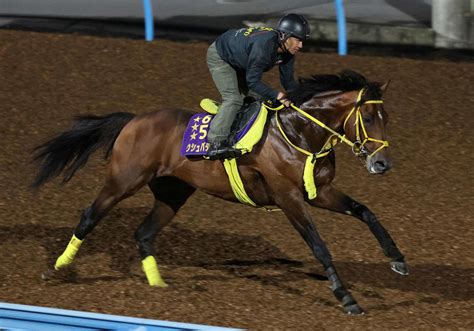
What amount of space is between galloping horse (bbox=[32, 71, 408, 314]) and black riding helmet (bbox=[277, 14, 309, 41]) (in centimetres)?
48

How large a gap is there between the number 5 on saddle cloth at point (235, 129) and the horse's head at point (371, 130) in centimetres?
76

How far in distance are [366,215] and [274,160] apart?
32.3 inches

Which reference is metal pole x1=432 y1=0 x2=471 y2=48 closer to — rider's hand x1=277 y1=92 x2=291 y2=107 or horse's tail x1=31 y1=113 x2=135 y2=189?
horse's tail x1=31 y1=113 x2=135 y2=189

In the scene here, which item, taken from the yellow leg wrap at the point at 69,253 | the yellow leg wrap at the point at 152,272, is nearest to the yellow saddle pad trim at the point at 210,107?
the yellow leg wrap at the point at 152,272

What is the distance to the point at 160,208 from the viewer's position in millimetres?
9844

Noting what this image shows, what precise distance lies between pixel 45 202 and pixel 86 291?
2592mm

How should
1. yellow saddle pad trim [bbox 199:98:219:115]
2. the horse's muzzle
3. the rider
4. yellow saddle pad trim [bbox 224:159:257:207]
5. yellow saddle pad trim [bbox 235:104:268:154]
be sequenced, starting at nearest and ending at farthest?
1. the horse's muzzle
2. the rider
3. yellow saddle pad trim [bbox 235:104:268:154]
4. yellow saddle pad trim [bbox 224:159:257:207]
5. yellow saddle pad trim [bbox 199:98:219:115]

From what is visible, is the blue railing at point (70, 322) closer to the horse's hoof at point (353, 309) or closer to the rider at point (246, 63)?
the horse's hoof at point (353, 309)

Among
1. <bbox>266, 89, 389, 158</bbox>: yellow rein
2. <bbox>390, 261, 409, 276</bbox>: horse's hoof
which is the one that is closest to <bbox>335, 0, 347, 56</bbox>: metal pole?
<bbox>266, 89, 389, 158</bbox>: yellow rein

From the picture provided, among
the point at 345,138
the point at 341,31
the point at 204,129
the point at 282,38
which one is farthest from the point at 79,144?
the point at 341,31

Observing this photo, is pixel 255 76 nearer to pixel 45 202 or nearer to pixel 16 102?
pixel 45 202

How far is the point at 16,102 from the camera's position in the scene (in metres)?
14.1

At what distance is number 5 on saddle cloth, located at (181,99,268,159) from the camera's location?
30.1 feet

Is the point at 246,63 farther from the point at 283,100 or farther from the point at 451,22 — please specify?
the point at 451,22
